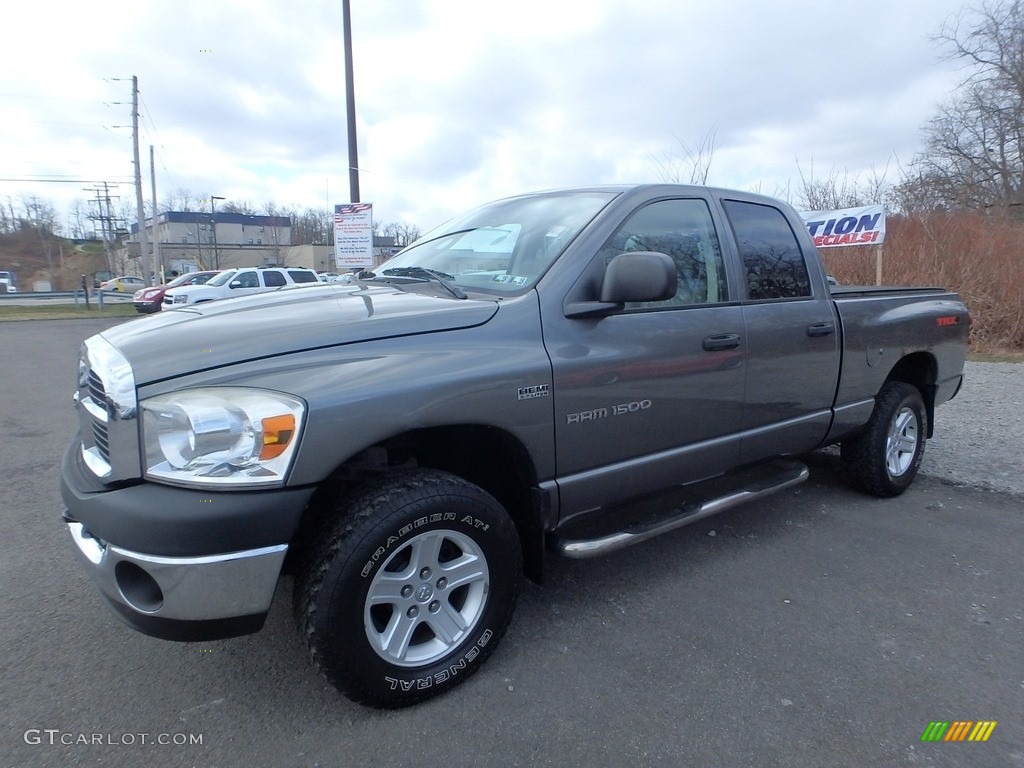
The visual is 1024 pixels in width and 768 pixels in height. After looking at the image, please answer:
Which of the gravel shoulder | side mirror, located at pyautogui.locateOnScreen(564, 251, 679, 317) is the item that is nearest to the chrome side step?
side mirror, located at pyautogui.locateOnScreen(564, 251, 679, 317)

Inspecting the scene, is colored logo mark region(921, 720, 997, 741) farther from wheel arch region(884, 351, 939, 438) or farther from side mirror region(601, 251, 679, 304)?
wheel arch region(884, 351, 939, 438)

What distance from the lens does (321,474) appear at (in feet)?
6.63

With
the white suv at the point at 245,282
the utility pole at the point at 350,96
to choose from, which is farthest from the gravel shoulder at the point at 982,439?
the white suv at the point at 245,282

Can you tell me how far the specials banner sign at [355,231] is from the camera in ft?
39.2

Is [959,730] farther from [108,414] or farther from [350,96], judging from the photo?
[350,96]

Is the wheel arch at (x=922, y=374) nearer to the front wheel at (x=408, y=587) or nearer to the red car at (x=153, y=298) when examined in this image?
the front wheel at (x=408, y=587)

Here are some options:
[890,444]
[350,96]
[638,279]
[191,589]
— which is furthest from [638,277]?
[350,96]

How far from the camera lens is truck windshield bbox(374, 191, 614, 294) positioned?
2867 mm

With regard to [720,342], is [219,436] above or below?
below

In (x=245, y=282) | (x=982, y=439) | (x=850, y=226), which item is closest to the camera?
(x=982, y=439)

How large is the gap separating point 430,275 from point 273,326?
105 centimetres

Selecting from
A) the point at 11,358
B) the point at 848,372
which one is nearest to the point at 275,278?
the point at 11,358

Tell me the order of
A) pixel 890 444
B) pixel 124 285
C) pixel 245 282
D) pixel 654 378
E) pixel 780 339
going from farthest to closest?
pixel 124 285, pixel 245 282, pixel 890 444, pixel 780 339, pixel 654 378

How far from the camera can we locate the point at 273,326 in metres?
2.27
